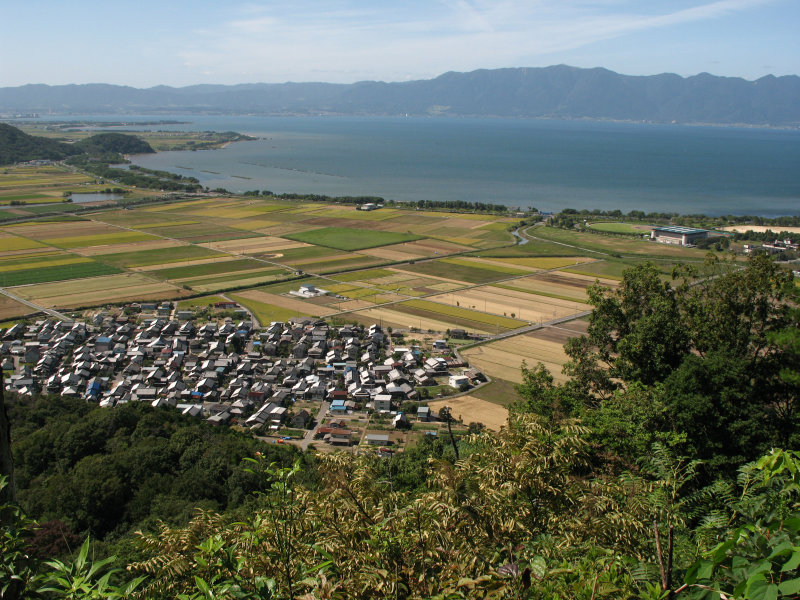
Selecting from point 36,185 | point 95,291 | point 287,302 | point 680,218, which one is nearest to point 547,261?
point 287,302

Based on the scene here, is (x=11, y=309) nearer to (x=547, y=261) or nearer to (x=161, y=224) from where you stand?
(x=161, y=224)

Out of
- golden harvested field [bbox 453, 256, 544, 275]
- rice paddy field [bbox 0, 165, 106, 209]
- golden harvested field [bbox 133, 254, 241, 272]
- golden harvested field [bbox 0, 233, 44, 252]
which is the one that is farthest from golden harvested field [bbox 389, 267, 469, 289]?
rice paddy field [bbox 0, 165, 106, 209]

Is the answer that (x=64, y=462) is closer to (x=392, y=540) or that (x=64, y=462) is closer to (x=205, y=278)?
(x=392, y=540)

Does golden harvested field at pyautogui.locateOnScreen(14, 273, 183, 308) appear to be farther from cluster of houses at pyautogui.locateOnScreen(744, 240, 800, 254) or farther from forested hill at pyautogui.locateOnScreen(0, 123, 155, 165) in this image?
forested hill at pyautogui.locateOnScreen(0, 123, 155, 165)

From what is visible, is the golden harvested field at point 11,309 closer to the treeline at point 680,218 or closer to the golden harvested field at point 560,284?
the golden harvested field at point 560,284

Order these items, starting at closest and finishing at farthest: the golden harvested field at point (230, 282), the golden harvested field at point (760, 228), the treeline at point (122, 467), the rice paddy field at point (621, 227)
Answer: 1. the treeline at point (122, 467)
2. the golden harvested field at point (230, 282)
3. the rice paddy field at point (621, 227)
4. the golden harvested field at point (760, 228)

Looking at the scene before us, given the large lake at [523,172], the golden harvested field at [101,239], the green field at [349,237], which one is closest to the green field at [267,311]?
the green field at [349,237]
